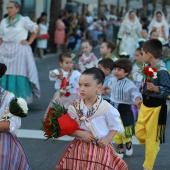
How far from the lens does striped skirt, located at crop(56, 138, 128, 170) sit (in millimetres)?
5207

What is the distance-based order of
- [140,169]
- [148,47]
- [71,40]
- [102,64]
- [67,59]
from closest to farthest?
[148,47], [140,169], [102,64], [67,59], [71,40]

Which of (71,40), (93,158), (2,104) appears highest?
(2,104)

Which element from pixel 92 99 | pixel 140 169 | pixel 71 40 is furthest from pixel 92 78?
pixel 71 40

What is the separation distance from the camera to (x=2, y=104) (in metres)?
5.31

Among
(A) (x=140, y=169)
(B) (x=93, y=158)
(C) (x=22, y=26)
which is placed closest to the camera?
Answer: (B) (x=93, y=158)

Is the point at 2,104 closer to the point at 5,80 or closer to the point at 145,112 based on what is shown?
the point at 145,112

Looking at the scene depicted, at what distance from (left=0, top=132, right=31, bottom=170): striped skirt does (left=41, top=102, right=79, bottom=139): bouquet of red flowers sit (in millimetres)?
295

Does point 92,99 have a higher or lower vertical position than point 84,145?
higher

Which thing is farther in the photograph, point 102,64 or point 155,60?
point 102,64

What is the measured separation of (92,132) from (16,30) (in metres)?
5.88

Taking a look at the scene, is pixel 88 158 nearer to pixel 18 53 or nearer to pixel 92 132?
pixel 92 132

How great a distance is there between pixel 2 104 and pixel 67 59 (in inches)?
166

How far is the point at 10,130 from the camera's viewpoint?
5.21 m

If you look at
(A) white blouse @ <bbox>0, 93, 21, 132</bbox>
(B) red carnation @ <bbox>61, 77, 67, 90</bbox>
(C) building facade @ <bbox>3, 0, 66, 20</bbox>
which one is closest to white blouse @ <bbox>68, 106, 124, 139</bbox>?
(A) white blouse @ <bbox>0, 93, 21, 132</bbox>
